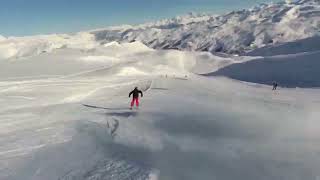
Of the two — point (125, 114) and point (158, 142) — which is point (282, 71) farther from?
point (158, 142)

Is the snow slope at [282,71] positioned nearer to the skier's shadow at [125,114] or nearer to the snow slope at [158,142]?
the snow slope at [158,142]

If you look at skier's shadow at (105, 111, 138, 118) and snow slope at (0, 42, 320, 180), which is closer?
snow slope at (0, 42, 320, 180)

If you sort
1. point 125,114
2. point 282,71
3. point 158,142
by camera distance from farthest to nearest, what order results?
1. point 282,71
2. point 125,114
3. point 158,142

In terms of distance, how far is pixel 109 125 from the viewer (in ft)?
57.3

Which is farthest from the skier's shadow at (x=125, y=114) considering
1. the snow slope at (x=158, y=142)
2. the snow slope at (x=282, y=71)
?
the snow slope at (x=282, y=71)

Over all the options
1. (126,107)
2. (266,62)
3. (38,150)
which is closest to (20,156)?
(38,150)

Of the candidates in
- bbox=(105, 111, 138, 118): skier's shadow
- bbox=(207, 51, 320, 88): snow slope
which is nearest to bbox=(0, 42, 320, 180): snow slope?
bbox=(105, 111, 138, 118): skier's shadow

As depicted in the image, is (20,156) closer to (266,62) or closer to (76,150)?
(76,150)

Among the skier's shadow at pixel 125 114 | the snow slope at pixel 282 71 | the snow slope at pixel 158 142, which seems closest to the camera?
the snow slope at pixel 158 142

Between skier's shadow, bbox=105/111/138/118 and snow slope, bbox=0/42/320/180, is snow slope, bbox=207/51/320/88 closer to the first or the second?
snow slope, bbox=0/42/320/180

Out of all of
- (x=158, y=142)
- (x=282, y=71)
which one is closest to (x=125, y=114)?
(x=158, y=142)

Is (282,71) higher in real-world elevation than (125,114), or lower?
higher

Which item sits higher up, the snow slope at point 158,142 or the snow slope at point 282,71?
the snow slope at point 282,71

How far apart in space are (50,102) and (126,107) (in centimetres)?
635
